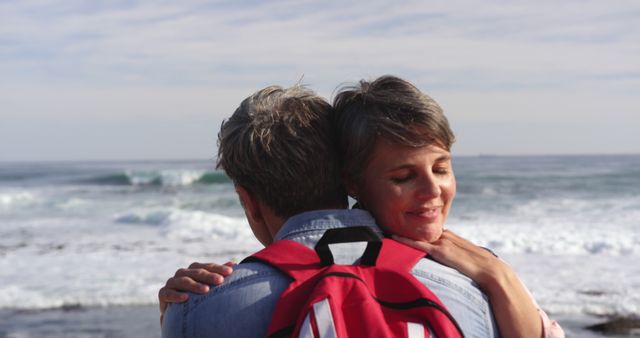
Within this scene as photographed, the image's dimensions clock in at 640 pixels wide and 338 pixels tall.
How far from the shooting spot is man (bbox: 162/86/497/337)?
62.6 inches

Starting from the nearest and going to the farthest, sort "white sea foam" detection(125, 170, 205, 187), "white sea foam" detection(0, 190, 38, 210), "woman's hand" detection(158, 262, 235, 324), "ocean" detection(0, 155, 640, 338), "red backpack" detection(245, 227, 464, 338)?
"red backpack" detection(245, 227, 464, 338) → "woman's hand" detection(158, 262, 235, 324) → "ocean" detection(0, 155, 640, 338) → "white sea foam" detection(0, 190, 38, 210) → "white sea foam" detection(125, 170, 205, 187)

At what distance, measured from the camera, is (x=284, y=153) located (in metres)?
1.72

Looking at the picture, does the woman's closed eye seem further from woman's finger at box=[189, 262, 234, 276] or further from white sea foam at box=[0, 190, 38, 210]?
white sea foam at box=[0, 190, 38, 210]

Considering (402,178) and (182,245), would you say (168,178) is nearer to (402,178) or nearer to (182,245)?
(182,245)

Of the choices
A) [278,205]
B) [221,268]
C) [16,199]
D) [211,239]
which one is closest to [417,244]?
[278,205]

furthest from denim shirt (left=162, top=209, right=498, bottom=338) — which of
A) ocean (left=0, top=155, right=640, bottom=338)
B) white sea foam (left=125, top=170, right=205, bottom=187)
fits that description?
white sea foam (left=125, top=170, right=205, bottom=187)

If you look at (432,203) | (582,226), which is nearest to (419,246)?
(432,203)

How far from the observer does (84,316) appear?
23.4 feet

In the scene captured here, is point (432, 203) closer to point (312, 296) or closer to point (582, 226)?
point (312, 296)

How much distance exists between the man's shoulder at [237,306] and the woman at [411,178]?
13 cm

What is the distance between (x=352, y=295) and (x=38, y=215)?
19.2 meters

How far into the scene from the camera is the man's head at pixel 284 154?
5.66 feet

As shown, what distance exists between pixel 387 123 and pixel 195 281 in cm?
55

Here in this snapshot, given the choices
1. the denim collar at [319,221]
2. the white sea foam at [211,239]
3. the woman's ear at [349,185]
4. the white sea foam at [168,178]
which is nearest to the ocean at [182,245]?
the white sea foam at [211,239]
